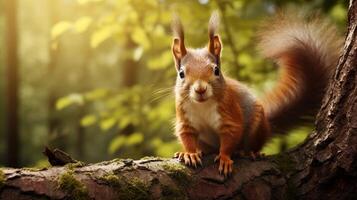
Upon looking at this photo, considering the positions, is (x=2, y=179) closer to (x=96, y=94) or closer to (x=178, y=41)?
(x=178, y=41)

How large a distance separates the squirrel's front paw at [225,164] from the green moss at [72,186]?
0.70 m

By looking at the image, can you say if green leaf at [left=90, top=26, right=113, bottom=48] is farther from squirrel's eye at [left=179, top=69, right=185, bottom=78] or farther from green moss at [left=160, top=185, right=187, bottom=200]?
green moss at [left=160, top=185, right=187, bottom=200]

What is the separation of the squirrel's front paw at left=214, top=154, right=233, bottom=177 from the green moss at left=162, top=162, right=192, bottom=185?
0.59 feet

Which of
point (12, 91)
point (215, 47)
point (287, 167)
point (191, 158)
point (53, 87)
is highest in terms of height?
point (215, 47)

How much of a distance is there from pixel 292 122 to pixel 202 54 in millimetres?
937

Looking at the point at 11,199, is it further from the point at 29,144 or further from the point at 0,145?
the point at 29,144

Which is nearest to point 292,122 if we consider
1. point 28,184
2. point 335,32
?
point 335,32

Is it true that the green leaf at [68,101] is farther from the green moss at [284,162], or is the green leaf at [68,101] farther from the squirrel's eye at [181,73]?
the green moss at [284,162]

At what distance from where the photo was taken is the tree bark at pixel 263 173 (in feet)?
6.93

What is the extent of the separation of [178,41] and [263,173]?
820 mm

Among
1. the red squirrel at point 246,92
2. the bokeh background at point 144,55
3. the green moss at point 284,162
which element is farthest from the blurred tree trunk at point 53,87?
the green moss at point 284,162

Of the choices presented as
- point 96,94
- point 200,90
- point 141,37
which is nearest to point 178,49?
point 200,90

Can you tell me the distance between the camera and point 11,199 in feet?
6.21

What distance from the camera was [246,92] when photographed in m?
3.09
